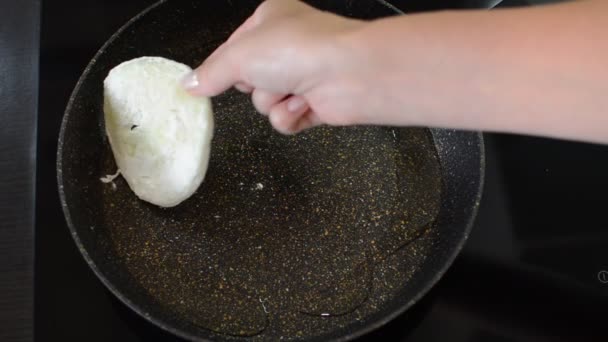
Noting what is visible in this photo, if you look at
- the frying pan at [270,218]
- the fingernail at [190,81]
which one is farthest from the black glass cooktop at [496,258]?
the fingernail at [190,81]

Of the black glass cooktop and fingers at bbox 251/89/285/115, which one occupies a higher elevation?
fingers at bbox 251/89/285/115

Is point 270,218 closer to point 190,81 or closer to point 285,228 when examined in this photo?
point 285,228

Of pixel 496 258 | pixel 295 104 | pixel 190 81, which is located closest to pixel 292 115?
pixel 295 104

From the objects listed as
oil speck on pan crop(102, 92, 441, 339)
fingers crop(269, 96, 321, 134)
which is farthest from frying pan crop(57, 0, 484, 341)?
fingers crop(269, 96, 321, 134)

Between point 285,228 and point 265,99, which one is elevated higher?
point 265,99

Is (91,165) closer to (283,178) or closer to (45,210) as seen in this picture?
(45,210)

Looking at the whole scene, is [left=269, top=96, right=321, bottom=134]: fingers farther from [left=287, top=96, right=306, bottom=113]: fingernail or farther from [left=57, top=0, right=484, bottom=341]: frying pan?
[left=57, top=0, right=484, bottom=341]: frying pan

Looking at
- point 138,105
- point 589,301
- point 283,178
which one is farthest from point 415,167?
point 138,105

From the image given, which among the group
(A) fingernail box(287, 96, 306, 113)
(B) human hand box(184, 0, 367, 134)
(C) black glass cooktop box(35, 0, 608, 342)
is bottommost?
(C) black glass cooktop box(35, 0, 608, 342)
